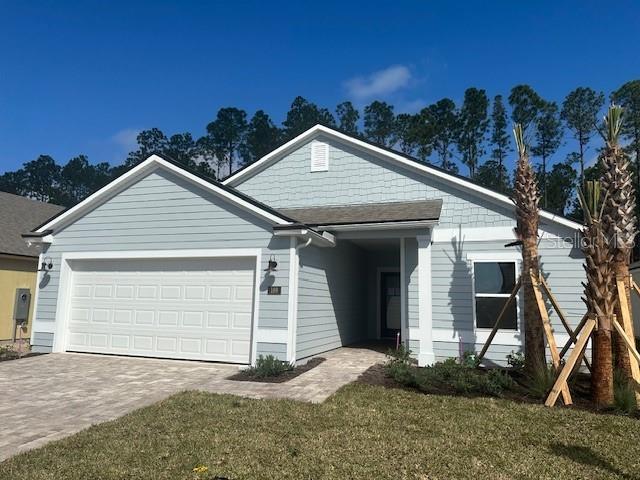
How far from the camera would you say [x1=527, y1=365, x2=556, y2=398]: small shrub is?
6750 mm

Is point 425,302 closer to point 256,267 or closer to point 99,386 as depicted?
point 256,267

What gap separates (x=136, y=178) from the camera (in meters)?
10.7

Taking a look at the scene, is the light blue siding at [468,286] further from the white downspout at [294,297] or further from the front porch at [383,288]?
the white downspout at [294,297]

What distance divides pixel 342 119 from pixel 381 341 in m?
35.9

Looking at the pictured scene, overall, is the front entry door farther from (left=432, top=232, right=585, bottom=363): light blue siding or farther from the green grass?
the green grass

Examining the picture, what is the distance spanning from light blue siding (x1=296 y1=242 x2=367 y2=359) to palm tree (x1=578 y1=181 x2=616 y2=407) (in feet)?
17.7

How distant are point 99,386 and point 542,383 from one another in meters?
7.22

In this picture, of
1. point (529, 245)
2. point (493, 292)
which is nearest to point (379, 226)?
point (493, 292)

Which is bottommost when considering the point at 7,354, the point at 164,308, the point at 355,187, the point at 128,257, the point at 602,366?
the point at 7,354

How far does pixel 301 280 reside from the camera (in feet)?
31.7

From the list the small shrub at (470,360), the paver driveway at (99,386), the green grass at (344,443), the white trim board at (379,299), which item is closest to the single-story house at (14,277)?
the paver driveway at (99,386)

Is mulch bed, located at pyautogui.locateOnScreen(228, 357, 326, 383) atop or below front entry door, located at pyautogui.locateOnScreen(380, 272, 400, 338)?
below

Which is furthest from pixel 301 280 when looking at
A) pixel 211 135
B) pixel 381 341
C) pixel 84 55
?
pixel 211 135

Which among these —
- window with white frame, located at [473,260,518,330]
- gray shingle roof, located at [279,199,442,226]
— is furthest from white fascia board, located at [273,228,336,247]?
window with white frame, located at [473,260,518,330]
